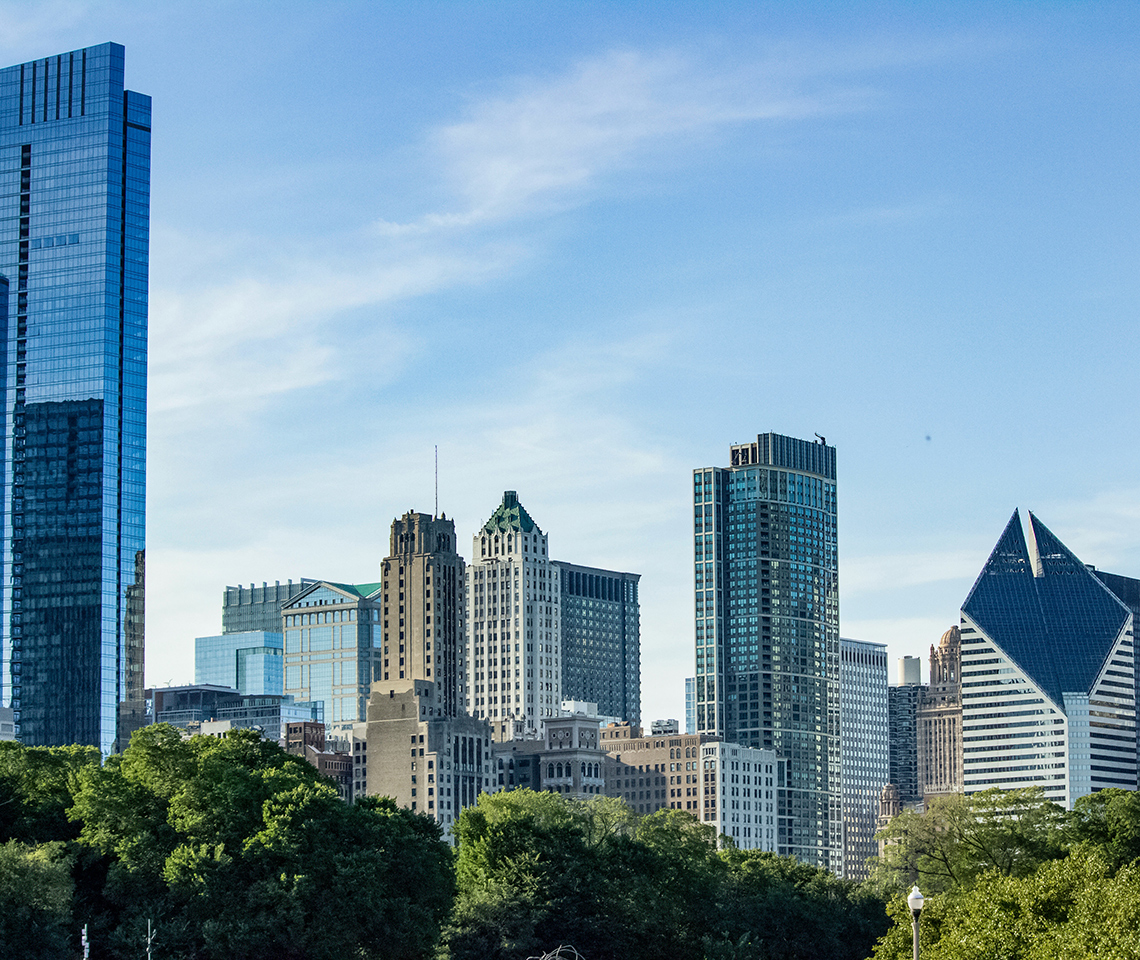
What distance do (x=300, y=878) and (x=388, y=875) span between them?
29.4 ft

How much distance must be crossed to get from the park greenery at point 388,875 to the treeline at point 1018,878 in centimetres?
25

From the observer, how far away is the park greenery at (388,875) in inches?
4377

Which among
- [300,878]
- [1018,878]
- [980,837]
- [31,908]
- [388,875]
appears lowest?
[31,908]

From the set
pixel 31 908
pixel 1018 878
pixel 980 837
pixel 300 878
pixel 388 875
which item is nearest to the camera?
pixel 1018 878

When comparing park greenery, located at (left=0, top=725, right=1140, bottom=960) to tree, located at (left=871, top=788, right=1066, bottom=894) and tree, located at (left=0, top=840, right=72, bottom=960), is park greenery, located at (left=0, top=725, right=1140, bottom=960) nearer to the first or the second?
tree, located at (left=0, top=840, right=72, bottom=960)

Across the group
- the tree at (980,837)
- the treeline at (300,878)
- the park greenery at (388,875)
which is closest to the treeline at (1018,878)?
the tree at (980,837)

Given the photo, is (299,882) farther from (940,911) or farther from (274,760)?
(940,911)

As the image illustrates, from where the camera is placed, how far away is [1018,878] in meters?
106

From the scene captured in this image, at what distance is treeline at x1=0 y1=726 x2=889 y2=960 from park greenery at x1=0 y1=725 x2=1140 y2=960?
0.51 feet

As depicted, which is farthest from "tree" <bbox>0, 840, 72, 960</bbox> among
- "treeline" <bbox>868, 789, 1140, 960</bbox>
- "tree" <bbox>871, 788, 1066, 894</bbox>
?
"tree" <bbox>871, 788, 1066, 894</bbox>

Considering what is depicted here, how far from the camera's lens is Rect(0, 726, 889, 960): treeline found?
117 metres

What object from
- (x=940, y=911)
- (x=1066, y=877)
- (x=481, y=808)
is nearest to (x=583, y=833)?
(x=481, y=808)

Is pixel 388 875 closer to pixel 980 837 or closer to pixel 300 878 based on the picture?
pixel 300 878

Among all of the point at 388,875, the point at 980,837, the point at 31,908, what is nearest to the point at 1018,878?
the point at 980,837
